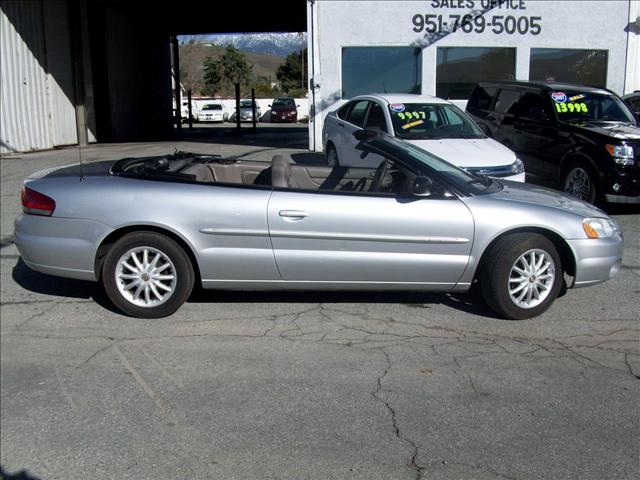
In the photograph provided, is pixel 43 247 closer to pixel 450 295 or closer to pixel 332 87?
pixel 450 295

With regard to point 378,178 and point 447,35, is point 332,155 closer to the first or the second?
point 378,178

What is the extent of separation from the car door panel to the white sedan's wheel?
907 mm

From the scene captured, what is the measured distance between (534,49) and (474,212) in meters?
13.3

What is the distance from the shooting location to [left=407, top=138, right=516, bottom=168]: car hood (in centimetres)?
886

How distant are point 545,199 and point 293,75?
75.9m

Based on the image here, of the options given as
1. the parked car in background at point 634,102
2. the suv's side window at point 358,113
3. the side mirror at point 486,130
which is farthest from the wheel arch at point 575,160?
the parked car in background at point 634,102

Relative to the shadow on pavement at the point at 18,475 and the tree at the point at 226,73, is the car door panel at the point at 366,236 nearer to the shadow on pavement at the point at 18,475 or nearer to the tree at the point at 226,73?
the shadow on pavement at the point at 18,475

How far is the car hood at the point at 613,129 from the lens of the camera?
9773mm

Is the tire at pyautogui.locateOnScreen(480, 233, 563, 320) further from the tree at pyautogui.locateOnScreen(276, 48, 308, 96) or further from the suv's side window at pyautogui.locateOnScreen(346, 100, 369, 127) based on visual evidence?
the tree at pyautogui.locateOnScreen(276, 48, 308, 96)

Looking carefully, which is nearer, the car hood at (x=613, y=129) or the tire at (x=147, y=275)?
the tire at (x=147, y=275)

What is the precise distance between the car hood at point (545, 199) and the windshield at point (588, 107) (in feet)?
16.3

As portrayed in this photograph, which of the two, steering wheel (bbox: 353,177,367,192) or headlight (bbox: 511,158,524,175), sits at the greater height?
steering wheel (bbox: 353,177,367,192)

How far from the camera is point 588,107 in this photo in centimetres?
1103

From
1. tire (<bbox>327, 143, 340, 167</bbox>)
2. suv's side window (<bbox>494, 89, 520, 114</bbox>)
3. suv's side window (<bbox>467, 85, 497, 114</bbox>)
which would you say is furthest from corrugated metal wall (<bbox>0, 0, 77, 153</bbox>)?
suv's side window (<bbox>494, 89, 520, 114</bbox>)
